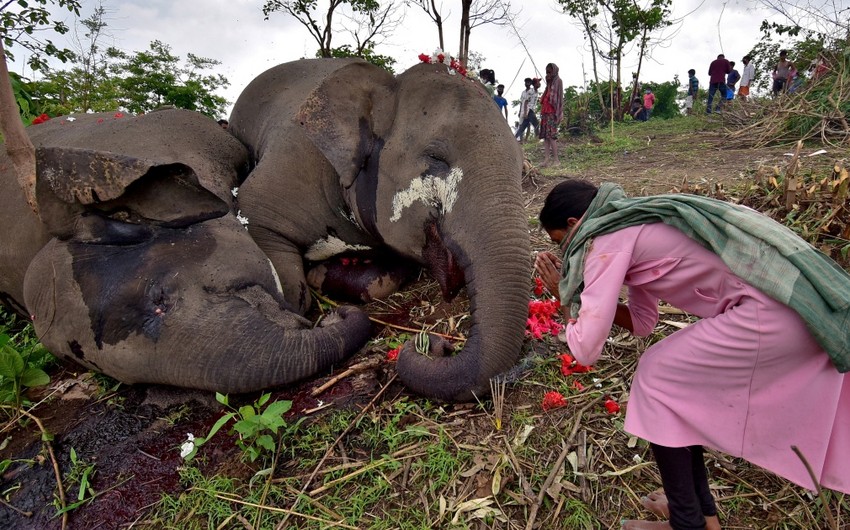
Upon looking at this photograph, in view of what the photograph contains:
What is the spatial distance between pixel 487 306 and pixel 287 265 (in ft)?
5.28

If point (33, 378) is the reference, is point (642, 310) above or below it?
above

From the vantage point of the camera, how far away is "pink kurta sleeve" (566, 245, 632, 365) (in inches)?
60.6

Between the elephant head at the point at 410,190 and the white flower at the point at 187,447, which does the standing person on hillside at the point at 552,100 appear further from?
the white flower at the point at 187,447

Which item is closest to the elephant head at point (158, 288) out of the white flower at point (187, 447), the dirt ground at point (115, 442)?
the dirt ground at point (115, 442)

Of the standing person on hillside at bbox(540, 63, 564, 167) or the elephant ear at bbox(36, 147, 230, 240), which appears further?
the standing person on hillside at bbox(540, 63, 564, 167)

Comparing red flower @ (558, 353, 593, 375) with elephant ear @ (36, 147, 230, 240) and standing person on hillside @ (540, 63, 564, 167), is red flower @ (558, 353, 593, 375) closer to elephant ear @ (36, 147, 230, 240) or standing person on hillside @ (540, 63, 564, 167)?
elephant ear @ (36, 147, 230, 240)

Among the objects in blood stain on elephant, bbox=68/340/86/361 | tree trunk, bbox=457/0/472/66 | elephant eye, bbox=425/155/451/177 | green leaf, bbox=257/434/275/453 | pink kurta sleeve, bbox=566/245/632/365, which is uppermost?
tree trunk, bbox=457/0/472/66

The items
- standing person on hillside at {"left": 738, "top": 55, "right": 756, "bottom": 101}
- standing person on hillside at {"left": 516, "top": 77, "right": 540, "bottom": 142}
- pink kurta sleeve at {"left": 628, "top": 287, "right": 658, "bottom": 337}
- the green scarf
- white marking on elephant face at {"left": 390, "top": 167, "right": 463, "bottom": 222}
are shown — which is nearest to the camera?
the green scarf

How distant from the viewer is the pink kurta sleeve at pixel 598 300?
1.54 m

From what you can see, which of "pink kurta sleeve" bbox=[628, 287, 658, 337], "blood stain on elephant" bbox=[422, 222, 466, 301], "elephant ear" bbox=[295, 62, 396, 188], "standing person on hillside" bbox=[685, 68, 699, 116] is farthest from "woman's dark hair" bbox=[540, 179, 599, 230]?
"standing person on hillside" bbox=[685, 68, 699, 116]

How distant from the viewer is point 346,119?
122 inches

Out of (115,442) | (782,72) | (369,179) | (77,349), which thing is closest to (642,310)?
(369,179)

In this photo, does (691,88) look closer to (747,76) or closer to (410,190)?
(747,76)

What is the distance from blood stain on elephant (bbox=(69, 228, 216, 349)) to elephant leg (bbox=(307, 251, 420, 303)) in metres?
0.89
